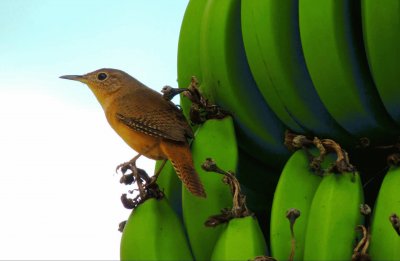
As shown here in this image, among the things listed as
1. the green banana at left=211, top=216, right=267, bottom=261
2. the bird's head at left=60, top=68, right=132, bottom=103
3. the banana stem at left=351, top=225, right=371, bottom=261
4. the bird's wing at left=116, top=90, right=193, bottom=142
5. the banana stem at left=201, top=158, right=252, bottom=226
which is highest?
the bird's head at left=60, top=68, right=132, bottom=103

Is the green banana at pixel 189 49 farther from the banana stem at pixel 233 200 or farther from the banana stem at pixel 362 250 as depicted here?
the banana stem at pixel 362 250

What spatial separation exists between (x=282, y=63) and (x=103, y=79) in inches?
27.5

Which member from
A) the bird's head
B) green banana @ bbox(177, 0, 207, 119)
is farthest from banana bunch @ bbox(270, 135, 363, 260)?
the bird's head

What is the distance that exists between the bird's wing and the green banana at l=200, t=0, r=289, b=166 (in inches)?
4.4

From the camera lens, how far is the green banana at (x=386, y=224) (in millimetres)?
1899

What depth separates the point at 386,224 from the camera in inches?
76.5

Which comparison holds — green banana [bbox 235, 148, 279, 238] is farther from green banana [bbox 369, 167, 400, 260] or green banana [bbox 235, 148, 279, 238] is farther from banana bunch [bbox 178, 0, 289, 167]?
green banana [bbox 369, 167, 400, 260]

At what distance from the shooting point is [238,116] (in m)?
2.36

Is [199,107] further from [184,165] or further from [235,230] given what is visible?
[235,230]

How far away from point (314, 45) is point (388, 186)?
1.22ft

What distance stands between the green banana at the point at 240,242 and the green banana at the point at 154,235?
5.2 inches

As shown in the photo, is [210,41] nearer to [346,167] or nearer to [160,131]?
[160,131]

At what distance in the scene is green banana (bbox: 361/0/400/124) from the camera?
1.99 metres

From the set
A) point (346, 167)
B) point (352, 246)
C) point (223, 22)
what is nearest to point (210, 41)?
point (223, 22)
